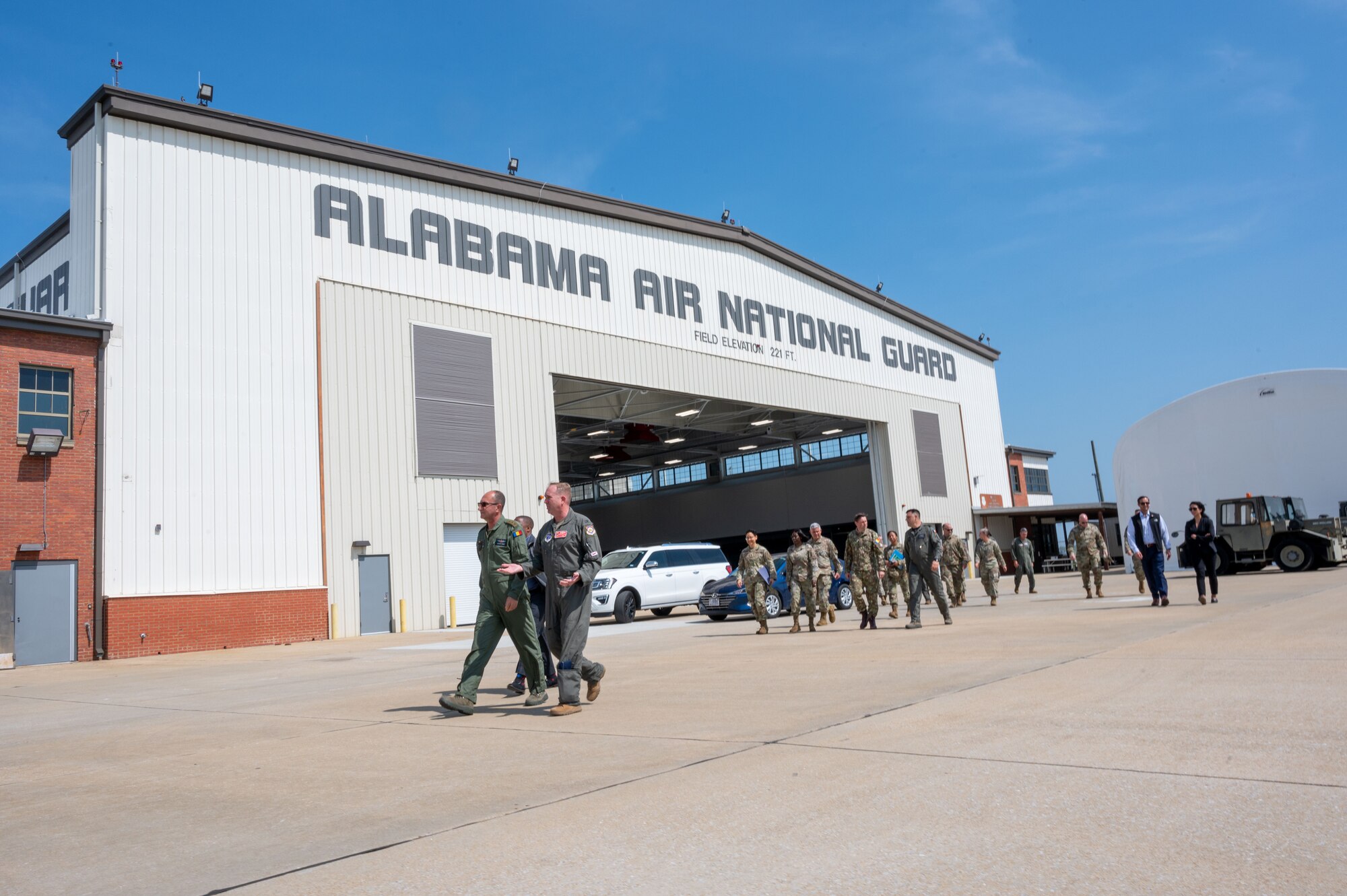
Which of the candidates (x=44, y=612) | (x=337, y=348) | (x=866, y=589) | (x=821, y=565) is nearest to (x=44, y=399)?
(x=44, y=612)

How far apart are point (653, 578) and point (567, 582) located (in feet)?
50.9

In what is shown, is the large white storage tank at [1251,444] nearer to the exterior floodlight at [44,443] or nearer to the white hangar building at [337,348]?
the white hangar building at [337,348]

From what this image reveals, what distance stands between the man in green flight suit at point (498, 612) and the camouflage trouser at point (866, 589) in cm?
821

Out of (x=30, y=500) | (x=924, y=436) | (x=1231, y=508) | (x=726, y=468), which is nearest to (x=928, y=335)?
(x=924, y=436)

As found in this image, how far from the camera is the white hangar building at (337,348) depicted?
20.7 meters

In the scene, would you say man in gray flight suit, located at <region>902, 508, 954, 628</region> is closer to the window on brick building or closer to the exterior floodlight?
the exterior floodlight

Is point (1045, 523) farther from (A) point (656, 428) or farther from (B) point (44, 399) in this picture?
(B) point (44, 399)

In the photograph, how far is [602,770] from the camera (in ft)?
16.3

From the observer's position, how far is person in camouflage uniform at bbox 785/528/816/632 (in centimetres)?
1548

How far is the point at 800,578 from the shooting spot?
51.7ft

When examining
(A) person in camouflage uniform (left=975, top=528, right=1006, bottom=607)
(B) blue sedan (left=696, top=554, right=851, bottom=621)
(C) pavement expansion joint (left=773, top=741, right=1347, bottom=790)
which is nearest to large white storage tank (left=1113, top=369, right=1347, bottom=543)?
(A) person in camouflage uniform (left=975, top=528, right=1006, bottom=607)

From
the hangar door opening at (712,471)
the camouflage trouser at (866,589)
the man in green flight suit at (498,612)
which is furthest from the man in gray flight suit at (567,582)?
the hangar door opening at (712,471)

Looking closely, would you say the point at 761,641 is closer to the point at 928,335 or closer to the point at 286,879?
the point at 286,879

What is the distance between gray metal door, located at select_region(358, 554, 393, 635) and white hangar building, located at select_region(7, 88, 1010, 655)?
0.06 metres
